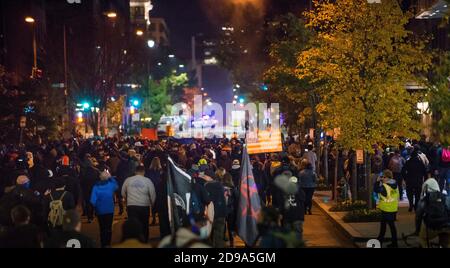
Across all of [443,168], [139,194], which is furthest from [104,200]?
[443,168]

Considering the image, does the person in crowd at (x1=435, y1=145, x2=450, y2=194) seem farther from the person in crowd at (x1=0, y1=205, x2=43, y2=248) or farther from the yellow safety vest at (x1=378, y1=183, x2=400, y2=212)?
the person in crowd at (x1=0, y1=205, x2=43, y2=248)

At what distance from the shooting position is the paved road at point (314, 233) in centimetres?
1639

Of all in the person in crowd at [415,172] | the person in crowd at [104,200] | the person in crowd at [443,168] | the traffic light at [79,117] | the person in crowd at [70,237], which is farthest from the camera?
the traffic light at [79,117]

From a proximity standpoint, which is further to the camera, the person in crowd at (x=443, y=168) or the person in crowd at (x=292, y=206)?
the person in crowd at (x=443, y=168)

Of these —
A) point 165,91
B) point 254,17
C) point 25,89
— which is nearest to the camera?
point 25,89

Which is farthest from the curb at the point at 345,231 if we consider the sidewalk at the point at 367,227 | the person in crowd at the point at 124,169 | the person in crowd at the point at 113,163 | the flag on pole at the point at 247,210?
the person in crowd at the point at 113,163

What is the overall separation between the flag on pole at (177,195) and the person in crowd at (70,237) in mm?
4888

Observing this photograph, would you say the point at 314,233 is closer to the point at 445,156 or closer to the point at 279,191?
the point at 279,191

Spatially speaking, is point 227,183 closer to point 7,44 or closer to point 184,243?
point 184,243

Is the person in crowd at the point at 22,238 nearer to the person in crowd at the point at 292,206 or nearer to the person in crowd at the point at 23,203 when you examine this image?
the person in crowd at the point at 23,203

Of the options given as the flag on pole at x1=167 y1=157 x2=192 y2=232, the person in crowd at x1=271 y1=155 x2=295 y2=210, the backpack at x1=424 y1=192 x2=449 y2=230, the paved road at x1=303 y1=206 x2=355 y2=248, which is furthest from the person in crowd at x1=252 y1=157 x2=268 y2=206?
the backpack at x1=424 y1=192 x2=449 y2=230
